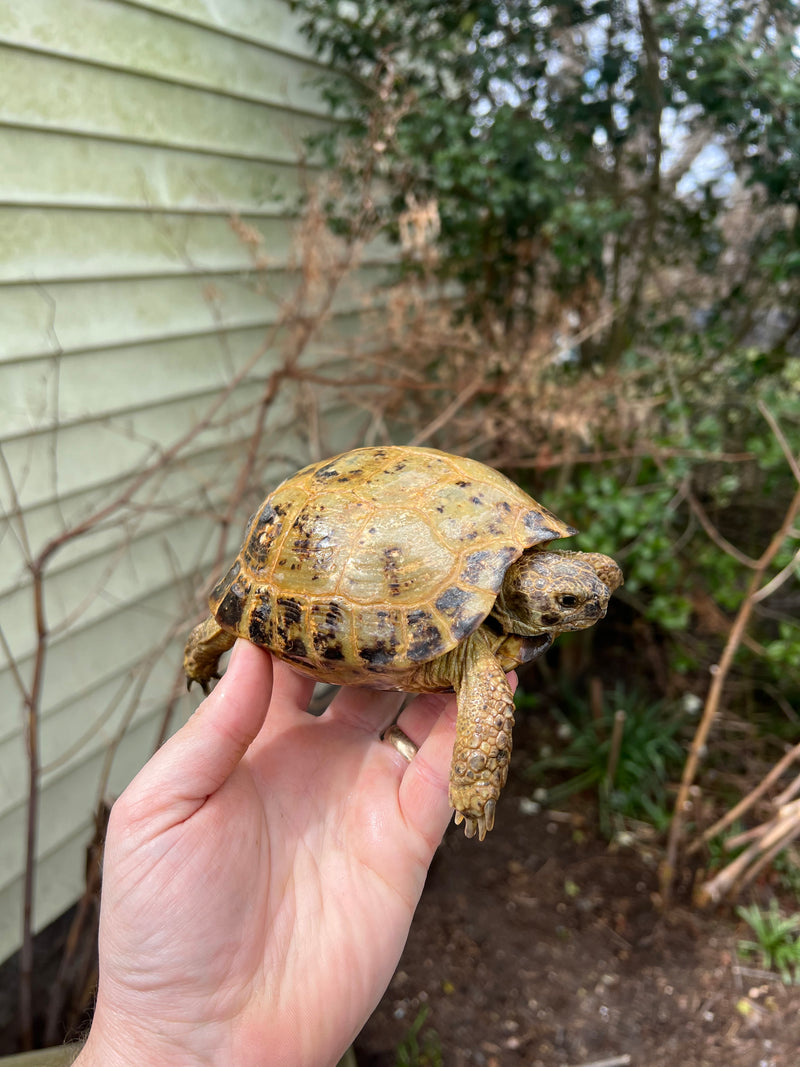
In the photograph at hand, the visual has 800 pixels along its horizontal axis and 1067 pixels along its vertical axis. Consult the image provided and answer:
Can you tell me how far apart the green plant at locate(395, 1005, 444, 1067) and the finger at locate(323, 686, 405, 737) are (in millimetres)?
1439

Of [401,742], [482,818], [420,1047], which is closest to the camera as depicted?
[482,818]

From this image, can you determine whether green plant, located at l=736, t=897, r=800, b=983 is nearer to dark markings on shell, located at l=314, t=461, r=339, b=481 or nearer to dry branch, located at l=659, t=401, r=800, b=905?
dry branch, located at l=659, t=401, r=800, b=905

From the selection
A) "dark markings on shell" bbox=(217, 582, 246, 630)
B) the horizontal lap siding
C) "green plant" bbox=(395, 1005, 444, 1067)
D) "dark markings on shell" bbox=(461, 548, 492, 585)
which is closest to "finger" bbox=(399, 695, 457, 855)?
"dark markings on shell" bbox=(461, 548, 492, 585)

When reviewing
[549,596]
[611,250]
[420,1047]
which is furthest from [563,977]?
[611,250]

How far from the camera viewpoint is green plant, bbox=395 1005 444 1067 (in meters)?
2.64

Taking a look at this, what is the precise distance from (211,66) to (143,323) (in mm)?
1183

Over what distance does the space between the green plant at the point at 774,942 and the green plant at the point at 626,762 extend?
1.81ft

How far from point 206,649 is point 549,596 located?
0.98 m

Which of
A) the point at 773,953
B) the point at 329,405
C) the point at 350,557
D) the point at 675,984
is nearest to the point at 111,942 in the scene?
the point at 350,557

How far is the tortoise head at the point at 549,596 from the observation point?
1.65 m

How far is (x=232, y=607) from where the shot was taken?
5.83 ft

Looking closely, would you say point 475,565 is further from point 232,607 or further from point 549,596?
point 232,607

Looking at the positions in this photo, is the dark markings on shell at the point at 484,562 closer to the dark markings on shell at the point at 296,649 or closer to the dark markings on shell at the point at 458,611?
the dark markings on shell at the point at 458,611

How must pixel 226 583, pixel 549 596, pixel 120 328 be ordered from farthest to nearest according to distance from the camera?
pixel 120 328 → pixel 226 583 → pixel 549 596
